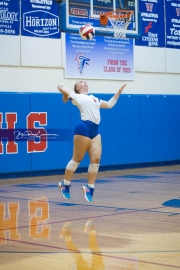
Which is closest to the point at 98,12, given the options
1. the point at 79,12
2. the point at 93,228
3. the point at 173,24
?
the point at 79,12

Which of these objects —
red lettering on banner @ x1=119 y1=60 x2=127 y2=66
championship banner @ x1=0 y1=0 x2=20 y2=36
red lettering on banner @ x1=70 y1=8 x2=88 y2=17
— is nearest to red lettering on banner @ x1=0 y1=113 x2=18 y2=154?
championship banner @ x1=0 y1=0 x2=20 y2=36

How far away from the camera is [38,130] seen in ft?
51.5

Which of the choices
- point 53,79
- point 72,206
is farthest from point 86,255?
point 53,79

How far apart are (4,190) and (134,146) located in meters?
6.15

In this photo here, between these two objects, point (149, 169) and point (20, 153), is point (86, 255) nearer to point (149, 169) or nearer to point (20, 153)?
point (20, 153)

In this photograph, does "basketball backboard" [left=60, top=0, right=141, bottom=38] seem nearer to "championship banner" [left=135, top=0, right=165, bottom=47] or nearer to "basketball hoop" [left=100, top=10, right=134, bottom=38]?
"basketball hoop" [left=100, top=10, right=134, bottom=38]

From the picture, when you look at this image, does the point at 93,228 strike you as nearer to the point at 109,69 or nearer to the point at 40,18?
the point at 40,18

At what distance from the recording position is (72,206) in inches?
388

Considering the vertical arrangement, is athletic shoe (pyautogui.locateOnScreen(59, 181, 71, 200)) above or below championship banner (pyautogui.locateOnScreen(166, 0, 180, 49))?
below

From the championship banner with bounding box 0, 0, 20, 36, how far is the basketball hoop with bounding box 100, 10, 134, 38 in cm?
256

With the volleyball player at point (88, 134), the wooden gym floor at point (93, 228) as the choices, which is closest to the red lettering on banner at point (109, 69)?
the wooden gym floor at point (93, 228)

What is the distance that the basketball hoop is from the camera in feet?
46.8

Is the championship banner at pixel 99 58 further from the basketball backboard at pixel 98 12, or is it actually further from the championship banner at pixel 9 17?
the championship banner at pixel 9 17

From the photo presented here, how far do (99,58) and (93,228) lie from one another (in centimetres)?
1026
